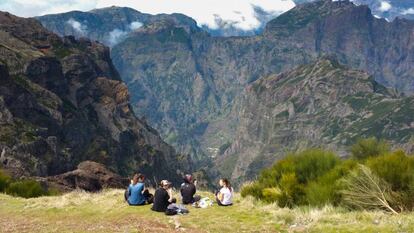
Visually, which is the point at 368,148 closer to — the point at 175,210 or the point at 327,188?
the point at 327,188

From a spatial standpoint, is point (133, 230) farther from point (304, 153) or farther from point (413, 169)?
point (304, 153)

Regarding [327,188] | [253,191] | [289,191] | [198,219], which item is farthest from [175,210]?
[253,191]

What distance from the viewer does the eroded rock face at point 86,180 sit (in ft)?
301

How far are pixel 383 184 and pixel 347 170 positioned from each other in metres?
3.87

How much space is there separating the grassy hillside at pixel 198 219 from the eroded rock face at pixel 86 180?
59876 millimetres

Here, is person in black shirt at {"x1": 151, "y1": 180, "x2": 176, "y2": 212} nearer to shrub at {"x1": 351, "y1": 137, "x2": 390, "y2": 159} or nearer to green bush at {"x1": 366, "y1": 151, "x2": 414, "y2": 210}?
green bush at {"x1": 366, "y1": 151, "x2": 414, "y2": 210}

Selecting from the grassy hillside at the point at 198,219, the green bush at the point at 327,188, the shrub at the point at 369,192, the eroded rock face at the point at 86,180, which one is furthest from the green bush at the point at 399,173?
the eroded rock face at the point at 86,180

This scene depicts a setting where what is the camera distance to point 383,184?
25.2 m

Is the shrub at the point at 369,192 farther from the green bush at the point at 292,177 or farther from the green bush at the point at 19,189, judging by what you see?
the green bush at the point at 19,189

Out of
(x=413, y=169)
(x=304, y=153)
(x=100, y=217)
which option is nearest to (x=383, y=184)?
(x=413, y=169)

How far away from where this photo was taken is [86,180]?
9656 cm

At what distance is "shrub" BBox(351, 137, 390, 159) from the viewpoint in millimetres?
35688

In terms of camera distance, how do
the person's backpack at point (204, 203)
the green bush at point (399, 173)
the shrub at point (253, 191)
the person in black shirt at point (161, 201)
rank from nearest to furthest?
the green bush at point (399, 173)
the person in black shirt at point (161, 201)
the person's backpack at point (204, 203)
the shrub at point (253, 191)

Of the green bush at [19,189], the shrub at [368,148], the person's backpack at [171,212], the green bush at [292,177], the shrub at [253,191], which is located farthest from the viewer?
the green bush at [19,189]
